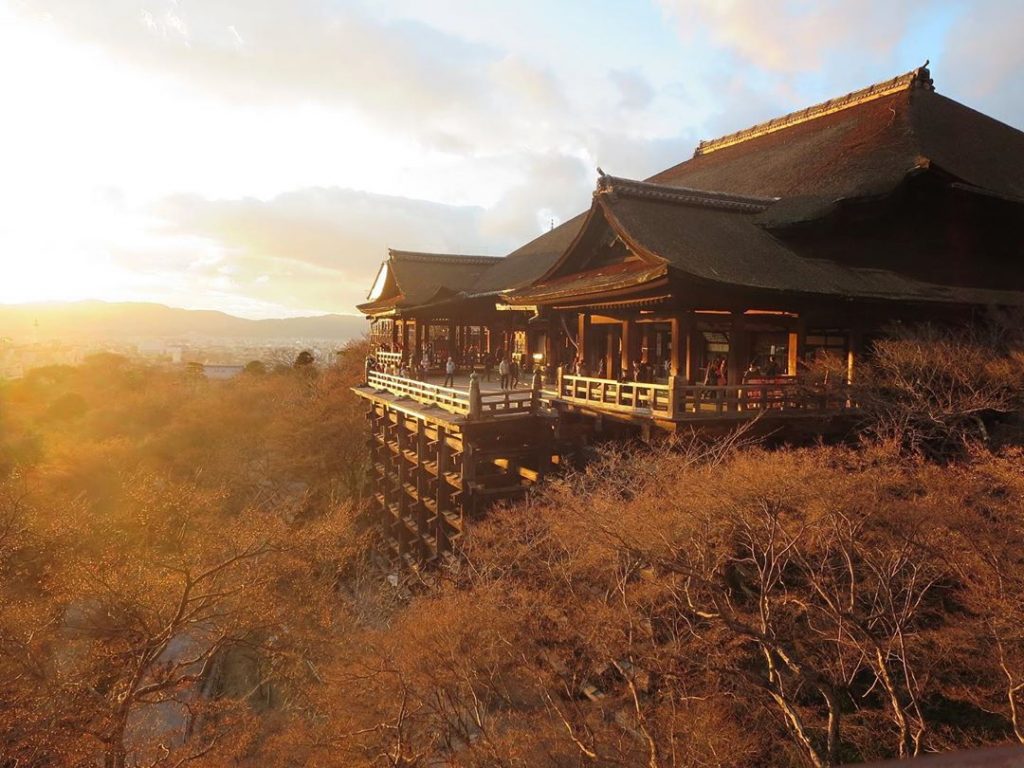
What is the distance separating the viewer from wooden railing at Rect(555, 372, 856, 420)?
11648 mm

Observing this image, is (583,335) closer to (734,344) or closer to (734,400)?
(734,344)

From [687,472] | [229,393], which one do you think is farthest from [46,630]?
[229,393]

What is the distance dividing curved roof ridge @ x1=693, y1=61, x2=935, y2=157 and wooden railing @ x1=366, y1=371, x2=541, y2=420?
15425mm

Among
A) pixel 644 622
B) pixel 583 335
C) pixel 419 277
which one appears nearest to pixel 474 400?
pixel 583 335

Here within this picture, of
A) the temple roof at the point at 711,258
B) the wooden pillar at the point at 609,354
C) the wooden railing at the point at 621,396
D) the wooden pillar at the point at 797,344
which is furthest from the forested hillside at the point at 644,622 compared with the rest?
the wooden pillar at the point at 609,354

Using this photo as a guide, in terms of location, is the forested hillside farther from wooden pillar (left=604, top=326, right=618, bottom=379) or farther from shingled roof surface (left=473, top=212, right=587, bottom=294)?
shingled roof surface (left=473, top=212, right=587, bottom=294)

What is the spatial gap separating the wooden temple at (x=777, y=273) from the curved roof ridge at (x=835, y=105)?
81 mm

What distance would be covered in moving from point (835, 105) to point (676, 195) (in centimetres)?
1085

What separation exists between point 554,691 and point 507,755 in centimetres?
141

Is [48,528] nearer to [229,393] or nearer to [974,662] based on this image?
[974,662]

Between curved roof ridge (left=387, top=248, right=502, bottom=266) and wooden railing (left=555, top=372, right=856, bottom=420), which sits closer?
wooden railing (left=555, top=372, right=856, bottom=420)

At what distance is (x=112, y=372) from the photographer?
52375 millimetres

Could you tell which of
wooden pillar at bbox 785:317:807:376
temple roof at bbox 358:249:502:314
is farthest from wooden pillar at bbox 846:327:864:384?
temple roof at bbox 358:249:502:314

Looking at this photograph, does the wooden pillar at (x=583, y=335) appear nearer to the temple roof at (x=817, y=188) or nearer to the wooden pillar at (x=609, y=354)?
the wooden pillar at (x=609, y=354)
